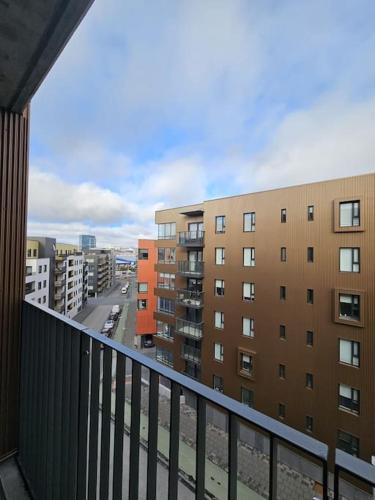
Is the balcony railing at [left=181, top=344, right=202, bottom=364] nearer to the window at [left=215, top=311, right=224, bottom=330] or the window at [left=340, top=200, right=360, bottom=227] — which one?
the window at [left=215, top=311, right=224, bottom=330]

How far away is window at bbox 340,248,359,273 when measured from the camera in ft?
16.1

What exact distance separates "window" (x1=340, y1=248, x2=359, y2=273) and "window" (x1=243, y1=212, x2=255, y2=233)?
2094 millimetres

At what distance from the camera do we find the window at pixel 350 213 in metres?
4.89

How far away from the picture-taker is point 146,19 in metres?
2.02

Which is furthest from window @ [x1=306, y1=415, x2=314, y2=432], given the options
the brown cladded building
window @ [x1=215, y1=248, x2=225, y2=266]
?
window @ [x1=215, y1=248, x2=225, y2=266]

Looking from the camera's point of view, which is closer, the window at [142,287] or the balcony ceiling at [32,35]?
the balcony ceiling at [32,35]

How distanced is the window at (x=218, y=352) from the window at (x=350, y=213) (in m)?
4.44

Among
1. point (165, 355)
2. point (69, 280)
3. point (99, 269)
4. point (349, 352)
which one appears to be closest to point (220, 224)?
point (349, 352)

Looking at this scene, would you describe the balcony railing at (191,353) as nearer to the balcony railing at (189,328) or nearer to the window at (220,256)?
the balcony railing at (189,328)

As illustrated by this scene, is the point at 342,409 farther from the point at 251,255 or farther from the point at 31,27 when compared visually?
the point at 31,27


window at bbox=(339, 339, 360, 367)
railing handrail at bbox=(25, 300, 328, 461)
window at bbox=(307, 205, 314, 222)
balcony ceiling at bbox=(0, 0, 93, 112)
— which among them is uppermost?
window at bbox=(307, 205, 314, 222)

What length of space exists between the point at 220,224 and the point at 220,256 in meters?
0.91

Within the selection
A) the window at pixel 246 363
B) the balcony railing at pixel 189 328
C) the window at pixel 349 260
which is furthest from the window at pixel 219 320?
the window at pixel 349 260

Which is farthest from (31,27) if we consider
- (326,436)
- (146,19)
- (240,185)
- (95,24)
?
(326,436)
